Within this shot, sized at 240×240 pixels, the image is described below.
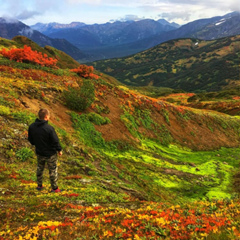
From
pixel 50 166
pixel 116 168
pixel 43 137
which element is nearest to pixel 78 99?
pixel 116 168

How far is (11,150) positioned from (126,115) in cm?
1898

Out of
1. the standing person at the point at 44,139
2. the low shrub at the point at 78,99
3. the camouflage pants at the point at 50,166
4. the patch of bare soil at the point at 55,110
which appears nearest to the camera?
the standing person at the point at 44,139

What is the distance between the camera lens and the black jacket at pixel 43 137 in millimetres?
7676

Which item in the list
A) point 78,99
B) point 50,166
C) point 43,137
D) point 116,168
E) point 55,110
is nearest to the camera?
point 43,137

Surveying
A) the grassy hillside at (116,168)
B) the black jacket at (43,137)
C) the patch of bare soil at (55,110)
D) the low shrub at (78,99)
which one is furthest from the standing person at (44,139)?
the low shrub at (78,99)

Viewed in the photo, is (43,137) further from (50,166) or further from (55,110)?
(55,110)

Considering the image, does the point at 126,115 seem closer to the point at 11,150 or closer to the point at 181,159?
the point at 181,159

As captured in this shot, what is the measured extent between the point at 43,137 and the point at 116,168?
8985 mm

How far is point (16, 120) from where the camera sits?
13930mm

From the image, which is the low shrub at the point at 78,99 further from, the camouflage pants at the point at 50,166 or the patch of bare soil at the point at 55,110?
the camouflage pants at the point at 50,166

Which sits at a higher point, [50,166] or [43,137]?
[43,137]

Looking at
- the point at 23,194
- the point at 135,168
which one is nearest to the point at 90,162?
the point at 135,168

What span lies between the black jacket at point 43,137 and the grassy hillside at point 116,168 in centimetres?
186

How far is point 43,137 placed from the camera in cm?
772
